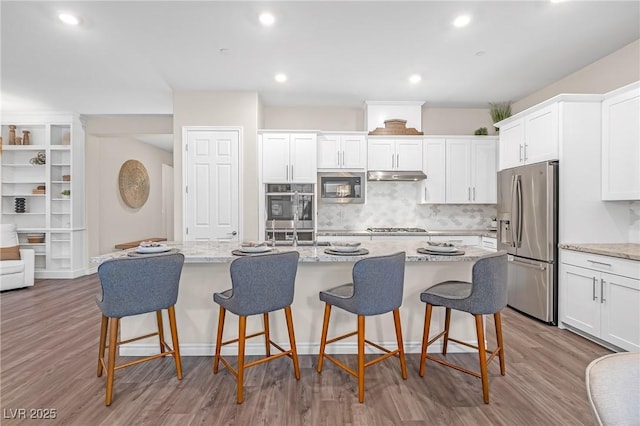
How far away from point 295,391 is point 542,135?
3575 mm

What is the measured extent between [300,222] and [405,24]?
269 centimetres

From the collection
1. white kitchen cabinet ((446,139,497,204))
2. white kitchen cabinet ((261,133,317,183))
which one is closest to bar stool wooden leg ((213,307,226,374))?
white kitchen cabinet ((261,133,317,183))

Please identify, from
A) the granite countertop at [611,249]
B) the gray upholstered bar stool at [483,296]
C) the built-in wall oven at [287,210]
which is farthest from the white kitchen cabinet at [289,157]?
the granite countertop at [611,249]

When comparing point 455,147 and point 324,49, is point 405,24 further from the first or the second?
point 455,147

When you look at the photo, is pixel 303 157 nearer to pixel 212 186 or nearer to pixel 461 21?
pixel 212 186

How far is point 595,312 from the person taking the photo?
296 cm

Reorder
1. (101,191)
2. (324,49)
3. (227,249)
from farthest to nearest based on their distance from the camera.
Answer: (101,191) < (324,49) < (227,249)

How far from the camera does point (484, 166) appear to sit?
499 cm

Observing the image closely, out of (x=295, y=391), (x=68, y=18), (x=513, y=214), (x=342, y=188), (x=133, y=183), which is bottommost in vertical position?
(x=295, y=391)

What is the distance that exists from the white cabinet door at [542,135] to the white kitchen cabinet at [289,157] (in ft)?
→ 8.64

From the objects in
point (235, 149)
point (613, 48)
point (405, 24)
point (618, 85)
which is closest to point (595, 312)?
point (618, 85)

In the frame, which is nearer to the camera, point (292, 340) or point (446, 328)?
point (292, 340)

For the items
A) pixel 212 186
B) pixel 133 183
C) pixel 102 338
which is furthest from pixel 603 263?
pixel 133 183

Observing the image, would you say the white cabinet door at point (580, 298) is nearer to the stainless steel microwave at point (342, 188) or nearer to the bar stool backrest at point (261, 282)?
the stainless steel microwave at point (342, 188)
